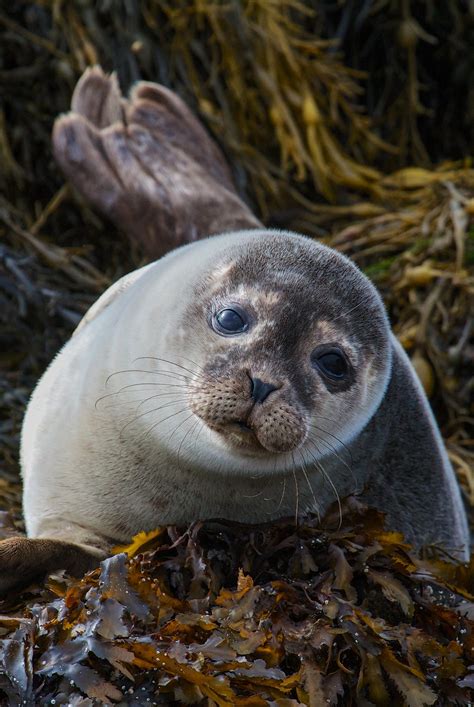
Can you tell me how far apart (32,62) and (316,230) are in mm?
1927

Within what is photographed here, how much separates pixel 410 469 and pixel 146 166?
2.41m

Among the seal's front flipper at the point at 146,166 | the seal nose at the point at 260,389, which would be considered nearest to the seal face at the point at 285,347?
the seal nose at the point at 260,389

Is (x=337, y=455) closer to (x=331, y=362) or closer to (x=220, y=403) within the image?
(x=331, y=362)

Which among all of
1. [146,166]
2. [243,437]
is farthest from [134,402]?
[146,166]

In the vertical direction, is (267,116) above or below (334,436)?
above

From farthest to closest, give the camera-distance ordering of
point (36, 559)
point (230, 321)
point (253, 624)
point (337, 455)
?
point (337, 455), point (230, 321), point (36, 559), point (253, 624)

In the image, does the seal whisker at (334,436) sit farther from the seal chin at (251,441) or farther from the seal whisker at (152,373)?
the seal whisker at (152,373)

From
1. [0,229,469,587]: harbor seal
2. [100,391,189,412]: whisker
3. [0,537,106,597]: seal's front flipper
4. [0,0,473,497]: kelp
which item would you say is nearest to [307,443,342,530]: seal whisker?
[0,229,469,587]: harbor seal

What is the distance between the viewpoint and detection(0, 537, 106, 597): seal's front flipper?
2818mm

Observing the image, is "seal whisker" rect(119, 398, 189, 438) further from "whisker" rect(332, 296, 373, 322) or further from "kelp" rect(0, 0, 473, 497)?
"kelp" rect(0, 0, 473, 497)

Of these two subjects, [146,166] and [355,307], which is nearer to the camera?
[355,307]

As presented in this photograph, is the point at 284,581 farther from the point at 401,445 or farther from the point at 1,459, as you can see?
the point at 1,459

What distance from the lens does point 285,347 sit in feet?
9.62

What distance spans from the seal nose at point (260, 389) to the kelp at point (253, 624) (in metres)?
0.47
